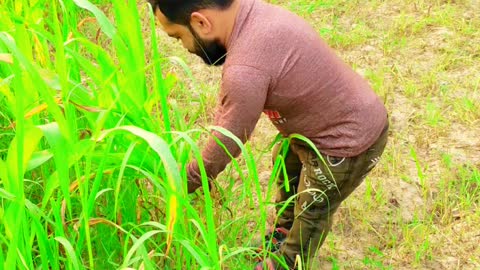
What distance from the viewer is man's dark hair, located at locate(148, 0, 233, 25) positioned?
1598mm

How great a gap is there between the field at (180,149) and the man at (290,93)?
11 cm

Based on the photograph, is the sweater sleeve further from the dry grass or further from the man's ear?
the dry grass

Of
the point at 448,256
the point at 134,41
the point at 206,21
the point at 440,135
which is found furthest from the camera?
the point at 440,135

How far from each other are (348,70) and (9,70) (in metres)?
0.87

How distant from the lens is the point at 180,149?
148 cm

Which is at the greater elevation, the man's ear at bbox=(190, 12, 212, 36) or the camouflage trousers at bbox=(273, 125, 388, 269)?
the man's ear at bbox=(190, 12, 212, 36)

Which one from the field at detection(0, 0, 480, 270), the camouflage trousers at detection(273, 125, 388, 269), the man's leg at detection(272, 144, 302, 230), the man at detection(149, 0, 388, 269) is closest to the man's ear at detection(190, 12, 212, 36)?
the man at detection(149, 0, 388, 269)

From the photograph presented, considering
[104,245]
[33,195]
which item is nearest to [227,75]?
[104,245]

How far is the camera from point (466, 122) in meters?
2.78

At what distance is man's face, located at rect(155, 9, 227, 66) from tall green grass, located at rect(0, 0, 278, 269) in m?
0.08

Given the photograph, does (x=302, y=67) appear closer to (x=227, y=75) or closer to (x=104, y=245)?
(x=227, y=75)

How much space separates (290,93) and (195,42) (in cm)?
27

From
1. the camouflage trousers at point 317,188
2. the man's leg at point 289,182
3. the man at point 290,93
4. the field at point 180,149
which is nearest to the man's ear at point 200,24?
the man at point 290,93

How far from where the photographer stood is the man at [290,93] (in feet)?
5.26
